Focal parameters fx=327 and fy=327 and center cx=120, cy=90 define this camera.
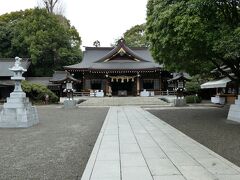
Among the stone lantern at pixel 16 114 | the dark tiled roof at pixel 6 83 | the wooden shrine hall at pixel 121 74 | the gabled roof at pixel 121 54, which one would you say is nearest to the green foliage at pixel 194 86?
the wooden shrine hall at pixel 121 74

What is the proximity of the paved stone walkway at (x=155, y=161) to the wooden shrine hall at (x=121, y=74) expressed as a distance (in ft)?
103

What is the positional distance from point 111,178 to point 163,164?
4.73 ft

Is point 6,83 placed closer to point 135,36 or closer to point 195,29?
point 135,36

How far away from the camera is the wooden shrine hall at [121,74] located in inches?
1626

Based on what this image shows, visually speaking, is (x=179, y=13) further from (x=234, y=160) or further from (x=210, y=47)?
(x=234, y=160)

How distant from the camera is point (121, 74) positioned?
1671 inches

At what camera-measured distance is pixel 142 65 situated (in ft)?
141

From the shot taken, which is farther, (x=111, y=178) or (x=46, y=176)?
(x=46, y=176)

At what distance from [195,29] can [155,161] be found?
7120mm

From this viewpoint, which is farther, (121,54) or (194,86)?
(121,54)

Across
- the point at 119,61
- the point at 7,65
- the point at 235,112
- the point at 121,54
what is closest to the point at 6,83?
the point at 7,65

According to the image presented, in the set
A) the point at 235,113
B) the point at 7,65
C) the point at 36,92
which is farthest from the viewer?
the point at 7,65

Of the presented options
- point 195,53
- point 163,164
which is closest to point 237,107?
point 195,53

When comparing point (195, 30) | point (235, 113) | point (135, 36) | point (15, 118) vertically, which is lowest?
point (15, 118)
